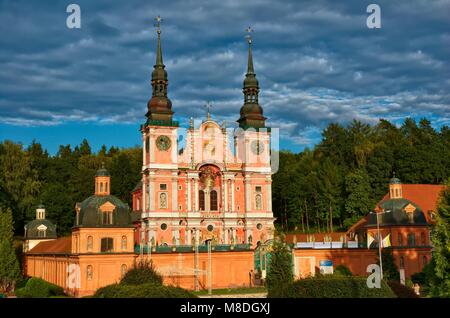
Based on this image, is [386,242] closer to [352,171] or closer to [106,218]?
[106,218]

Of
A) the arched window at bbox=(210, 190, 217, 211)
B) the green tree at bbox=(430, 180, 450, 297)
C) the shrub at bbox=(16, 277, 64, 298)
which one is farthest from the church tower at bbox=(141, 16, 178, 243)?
the green tree at bbox=(430, 180, 450, 297)

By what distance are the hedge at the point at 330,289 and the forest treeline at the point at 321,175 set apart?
4750cm

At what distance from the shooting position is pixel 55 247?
2586 inches

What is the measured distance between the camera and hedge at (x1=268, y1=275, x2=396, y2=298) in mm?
34531

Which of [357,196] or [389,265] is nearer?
[389,265]

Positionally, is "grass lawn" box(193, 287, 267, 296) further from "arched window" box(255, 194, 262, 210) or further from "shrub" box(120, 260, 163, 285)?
"arched window" box(255, 194, 262, 210)

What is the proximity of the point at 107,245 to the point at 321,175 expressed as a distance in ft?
143

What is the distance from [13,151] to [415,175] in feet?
200

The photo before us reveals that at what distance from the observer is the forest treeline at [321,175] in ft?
279

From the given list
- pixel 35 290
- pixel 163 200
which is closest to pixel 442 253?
pixel 35 290

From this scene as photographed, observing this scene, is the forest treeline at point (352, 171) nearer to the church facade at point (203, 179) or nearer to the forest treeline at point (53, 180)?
the church facade at point (203, 179)

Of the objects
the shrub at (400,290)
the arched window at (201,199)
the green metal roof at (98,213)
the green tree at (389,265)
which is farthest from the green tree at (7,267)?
the shrub at (400,290)

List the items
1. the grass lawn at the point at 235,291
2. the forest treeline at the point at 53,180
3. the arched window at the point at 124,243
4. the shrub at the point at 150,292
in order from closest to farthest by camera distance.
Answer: the shrub at the point at 150,292
the grass lawn at the point at 235,291
the arched window at the point at 124,243
the forest treeline at the point at 53,180
